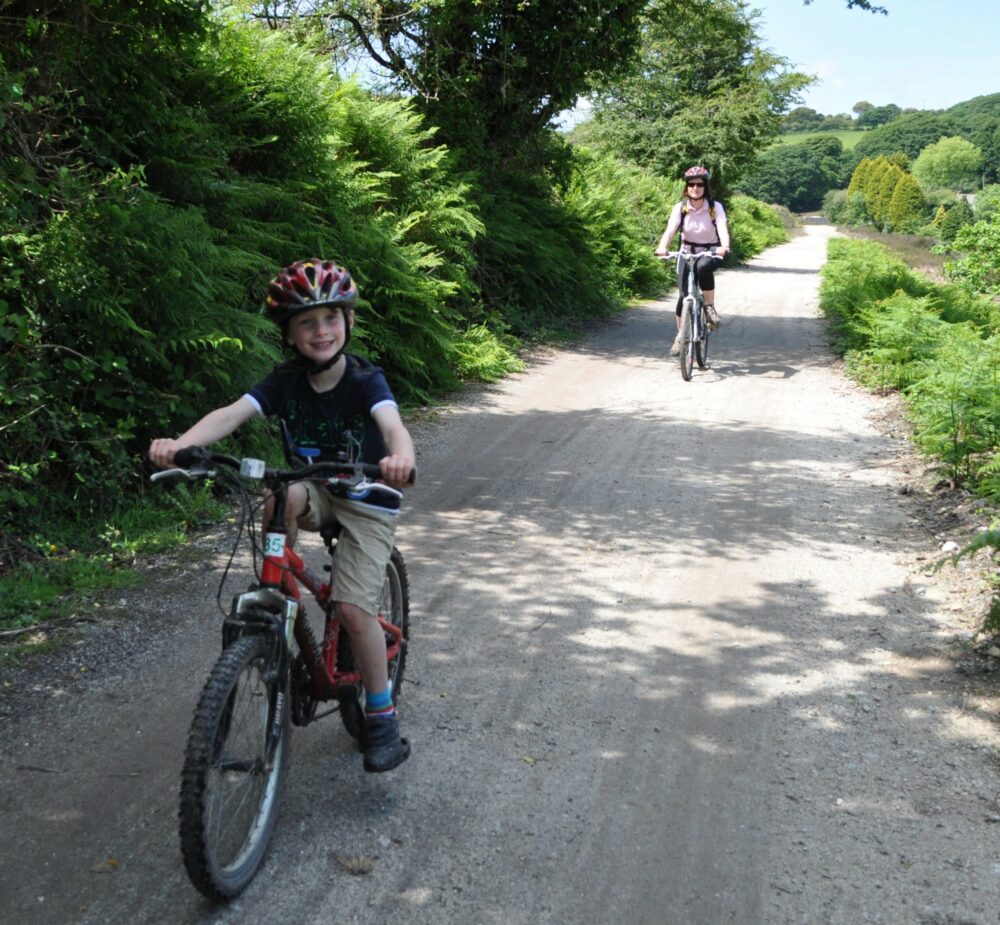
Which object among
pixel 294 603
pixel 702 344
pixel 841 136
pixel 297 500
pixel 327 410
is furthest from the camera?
pixel 841 136

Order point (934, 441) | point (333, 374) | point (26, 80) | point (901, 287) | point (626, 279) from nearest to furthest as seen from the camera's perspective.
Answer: point (333, 374) → point (26, 80) → point (934, 441) → point (901, 287) → point (626, 279)

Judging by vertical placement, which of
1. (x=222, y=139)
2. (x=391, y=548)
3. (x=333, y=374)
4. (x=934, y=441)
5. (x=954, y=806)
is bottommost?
(x=954, y=806)

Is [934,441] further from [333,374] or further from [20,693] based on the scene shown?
[20,693]

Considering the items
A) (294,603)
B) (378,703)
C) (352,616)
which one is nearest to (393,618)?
(378,703)

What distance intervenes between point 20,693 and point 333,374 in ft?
7.59

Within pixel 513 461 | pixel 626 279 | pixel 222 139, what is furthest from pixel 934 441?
pixel 626 279

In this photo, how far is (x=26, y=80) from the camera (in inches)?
254

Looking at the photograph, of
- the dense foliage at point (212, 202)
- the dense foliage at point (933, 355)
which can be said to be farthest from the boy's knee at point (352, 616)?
the dense foliage at point (933, 355)

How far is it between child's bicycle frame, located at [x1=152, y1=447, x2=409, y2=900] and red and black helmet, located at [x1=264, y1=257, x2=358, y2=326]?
618 mm

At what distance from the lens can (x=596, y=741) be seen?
4.29 meters

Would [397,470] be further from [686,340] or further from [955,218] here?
[955,218]

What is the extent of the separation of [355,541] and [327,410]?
0.51 metres

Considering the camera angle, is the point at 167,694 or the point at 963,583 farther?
the point at 963,583

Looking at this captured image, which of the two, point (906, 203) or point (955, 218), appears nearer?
point (955, 218)
